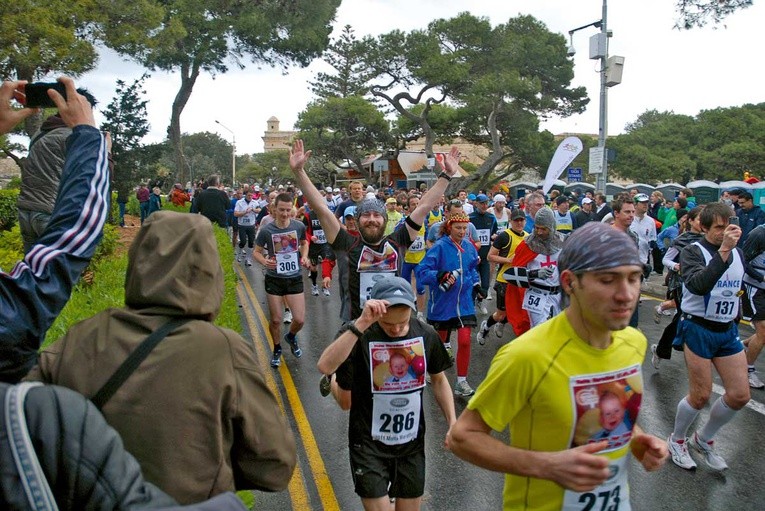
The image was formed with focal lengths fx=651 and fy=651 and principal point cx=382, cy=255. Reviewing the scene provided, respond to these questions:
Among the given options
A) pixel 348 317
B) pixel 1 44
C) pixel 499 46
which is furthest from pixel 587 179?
pixel 348 317

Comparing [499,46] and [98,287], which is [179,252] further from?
[499,46]

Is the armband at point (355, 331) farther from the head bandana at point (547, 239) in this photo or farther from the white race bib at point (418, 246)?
Answer: the white race bib at point (418, 246)

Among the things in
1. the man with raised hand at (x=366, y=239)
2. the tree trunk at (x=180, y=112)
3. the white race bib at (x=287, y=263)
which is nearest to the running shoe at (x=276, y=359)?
the white race bib at (x=287, y=263)

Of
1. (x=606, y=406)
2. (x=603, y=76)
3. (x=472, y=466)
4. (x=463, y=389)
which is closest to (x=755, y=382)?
(x=463, y=389)

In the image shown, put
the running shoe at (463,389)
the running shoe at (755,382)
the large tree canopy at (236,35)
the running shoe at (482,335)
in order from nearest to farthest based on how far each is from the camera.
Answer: the running shoe at (463,389)
the running shoe at (755,382)
the running shoe at (482,335)
the large tree canopy at (236,35)

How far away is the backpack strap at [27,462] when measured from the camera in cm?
122

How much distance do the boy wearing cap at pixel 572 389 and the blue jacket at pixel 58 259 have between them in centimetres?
148

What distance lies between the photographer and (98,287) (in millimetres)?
6914

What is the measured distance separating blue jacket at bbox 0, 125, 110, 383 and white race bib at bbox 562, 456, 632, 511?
1892mm

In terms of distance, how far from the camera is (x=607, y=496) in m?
2.45

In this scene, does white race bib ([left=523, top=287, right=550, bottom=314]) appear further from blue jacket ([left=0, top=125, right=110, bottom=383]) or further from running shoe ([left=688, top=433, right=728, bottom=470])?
blue jacket ([left=0, top=125, right=110, bottom=383])

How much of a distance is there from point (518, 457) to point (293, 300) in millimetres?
6443

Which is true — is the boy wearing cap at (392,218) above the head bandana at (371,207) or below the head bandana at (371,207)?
below

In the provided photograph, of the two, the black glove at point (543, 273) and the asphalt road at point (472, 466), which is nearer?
the asphalt road at point (472, 466)
